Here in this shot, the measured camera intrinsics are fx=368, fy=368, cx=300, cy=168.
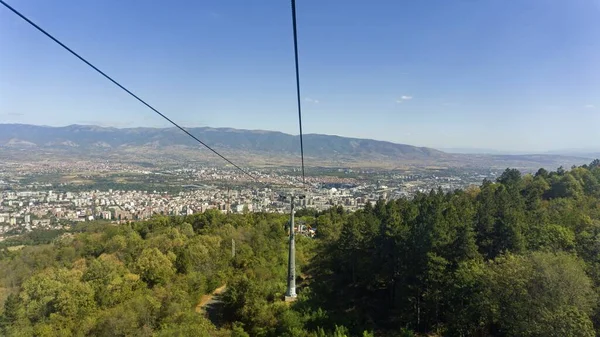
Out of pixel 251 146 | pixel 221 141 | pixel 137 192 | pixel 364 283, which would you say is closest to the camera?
pixel 364 283

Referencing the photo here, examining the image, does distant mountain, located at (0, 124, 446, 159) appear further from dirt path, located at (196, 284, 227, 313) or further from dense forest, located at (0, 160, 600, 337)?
dirt path, located at (196, 284, 227, 313)

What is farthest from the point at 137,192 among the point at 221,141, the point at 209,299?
the point at 221,141

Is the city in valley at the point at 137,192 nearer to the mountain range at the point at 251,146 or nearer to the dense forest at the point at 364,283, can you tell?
the dense forest at the point at 364,283

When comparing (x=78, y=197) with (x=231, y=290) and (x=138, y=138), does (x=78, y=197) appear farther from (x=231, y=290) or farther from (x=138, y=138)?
(x=138, y=138)

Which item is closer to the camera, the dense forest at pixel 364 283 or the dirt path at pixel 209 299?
the dense forest at pixel 364 283

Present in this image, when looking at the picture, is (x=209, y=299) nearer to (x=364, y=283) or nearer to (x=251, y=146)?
(x=364, y=283)

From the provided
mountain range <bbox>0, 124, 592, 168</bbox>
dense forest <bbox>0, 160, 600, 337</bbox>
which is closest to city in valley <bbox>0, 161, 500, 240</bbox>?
dense forest <bbox>0, 160, 600, 337</bbox>

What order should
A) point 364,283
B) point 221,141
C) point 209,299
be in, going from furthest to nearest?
point 221,141 < point 364,283 < point 209,299

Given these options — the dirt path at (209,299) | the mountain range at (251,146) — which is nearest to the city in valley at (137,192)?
the dirt path at (209,299)
